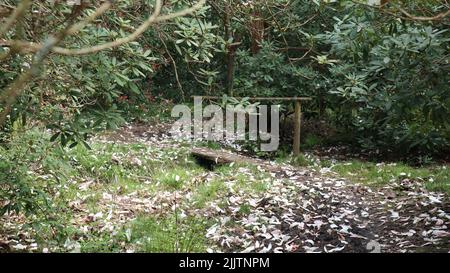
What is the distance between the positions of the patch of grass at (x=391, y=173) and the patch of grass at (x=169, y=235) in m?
2.49

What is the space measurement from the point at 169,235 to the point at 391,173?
3246 mm

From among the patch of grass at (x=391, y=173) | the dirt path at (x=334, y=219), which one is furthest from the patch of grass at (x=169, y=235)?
the patch of grass at (x=391, y=173)

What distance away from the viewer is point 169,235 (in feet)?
13.6

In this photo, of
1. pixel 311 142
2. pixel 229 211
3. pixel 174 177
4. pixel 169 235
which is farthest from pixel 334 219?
pixel 311 142

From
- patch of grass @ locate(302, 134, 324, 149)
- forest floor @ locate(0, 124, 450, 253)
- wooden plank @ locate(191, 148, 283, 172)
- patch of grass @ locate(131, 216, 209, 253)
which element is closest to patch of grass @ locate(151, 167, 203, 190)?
forest floor @ locate(0, 124, 450, 253)

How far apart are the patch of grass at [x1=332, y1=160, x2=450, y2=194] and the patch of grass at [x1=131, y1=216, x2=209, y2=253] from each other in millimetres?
2491

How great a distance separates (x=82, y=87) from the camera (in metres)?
2.97

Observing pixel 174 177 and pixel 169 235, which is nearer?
pixel 169 235

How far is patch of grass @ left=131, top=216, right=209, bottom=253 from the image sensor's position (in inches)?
156

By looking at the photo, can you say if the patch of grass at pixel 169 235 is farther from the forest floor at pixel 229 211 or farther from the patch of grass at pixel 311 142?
the patch of grass at pixel 311 142

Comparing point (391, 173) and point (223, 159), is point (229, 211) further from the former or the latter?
point (391, 173)
